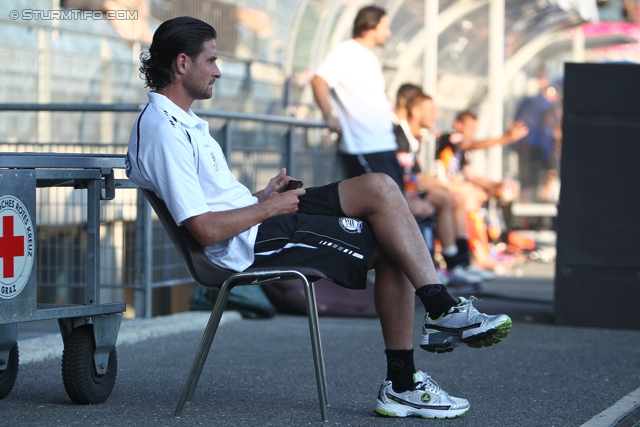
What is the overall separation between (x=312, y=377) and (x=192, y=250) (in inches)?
49.3

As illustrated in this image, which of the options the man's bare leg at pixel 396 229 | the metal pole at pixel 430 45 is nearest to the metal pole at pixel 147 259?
the man's bare leg at pixel 396 229

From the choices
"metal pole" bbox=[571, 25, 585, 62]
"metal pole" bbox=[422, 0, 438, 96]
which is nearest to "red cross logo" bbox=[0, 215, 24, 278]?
"metal pole" bbox=[422, 0, 438, 96]

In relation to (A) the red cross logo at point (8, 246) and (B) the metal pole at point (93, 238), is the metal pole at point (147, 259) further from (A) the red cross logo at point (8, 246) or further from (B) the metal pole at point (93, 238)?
(A) the red cross logo at point (8, 246)

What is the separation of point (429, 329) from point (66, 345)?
1326mm

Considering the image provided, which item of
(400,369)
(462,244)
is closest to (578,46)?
(462,244)

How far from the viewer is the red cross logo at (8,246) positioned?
400 centimetres

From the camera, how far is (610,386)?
201 inches

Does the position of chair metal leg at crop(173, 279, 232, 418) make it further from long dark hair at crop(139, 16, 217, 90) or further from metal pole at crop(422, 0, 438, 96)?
metal pole at crop(422, 0, 438, 96)

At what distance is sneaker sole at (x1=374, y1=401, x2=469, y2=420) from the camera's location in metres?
4.24

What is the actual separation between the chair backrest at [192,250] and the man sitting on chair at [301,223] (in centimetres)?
3

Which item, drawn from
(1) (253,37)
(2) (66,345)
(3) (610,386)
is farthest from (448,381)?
(1) (253,37)

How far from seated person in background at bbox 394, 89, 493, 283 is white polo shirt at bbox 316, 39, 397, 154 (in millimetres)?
1275

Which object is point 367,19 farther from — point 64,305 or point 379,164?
point 64,305

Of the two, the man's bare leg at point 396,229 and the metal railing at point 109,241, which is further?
the metal railing at point 109,241
